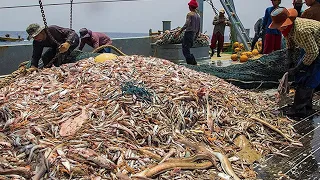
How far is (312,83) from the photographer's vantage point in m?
6.20

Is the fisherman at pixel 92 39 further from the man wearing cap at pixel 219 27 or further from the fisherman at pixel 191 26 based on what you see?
the man wearing cap at pixel 219 27

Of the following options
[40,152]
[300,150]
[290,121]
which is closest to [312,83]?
[290,121]

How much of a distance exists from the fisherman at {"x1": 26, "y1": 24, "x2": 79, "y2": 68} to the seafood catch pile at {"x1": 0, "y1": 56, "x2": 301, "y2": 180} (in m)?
1.49

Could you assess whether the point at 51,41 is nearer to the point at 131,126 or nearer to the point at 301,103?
the point at 131,126

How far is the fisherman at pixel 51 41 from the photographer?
7863mm

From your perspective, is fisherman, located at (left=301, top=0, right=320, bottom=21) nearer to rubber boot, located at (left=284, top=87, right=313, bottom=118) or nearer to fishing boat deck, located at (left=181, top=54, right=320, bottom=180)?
rubber boot, located at (left=284, top=87, right=313, bottom=118)

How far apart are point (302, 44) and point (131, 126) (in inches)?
118

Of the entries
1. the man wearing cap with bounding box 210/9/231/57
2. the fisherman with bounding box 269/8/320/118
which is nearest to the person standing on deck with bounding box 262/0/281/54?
the man wearing cap with bounding box 210/9/231/57

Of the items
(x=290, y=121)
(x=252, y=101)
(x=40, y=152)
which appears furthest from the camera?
(x=252, y=101)

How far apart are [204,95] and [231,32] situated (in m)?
11.7

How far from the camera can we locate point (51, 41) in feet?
27.0

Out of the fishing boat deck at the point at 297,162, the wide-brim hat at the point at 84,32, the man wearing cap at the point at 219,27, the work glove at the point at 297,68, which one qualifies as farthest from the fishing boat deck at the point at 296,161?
the man wearing cap at the point at 219,27

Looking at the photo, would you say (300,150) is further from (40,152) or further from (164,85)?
(40,152)

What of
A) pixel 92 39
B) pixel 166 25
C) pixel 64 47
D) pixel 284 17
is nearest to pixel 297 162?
pixel 284 17
